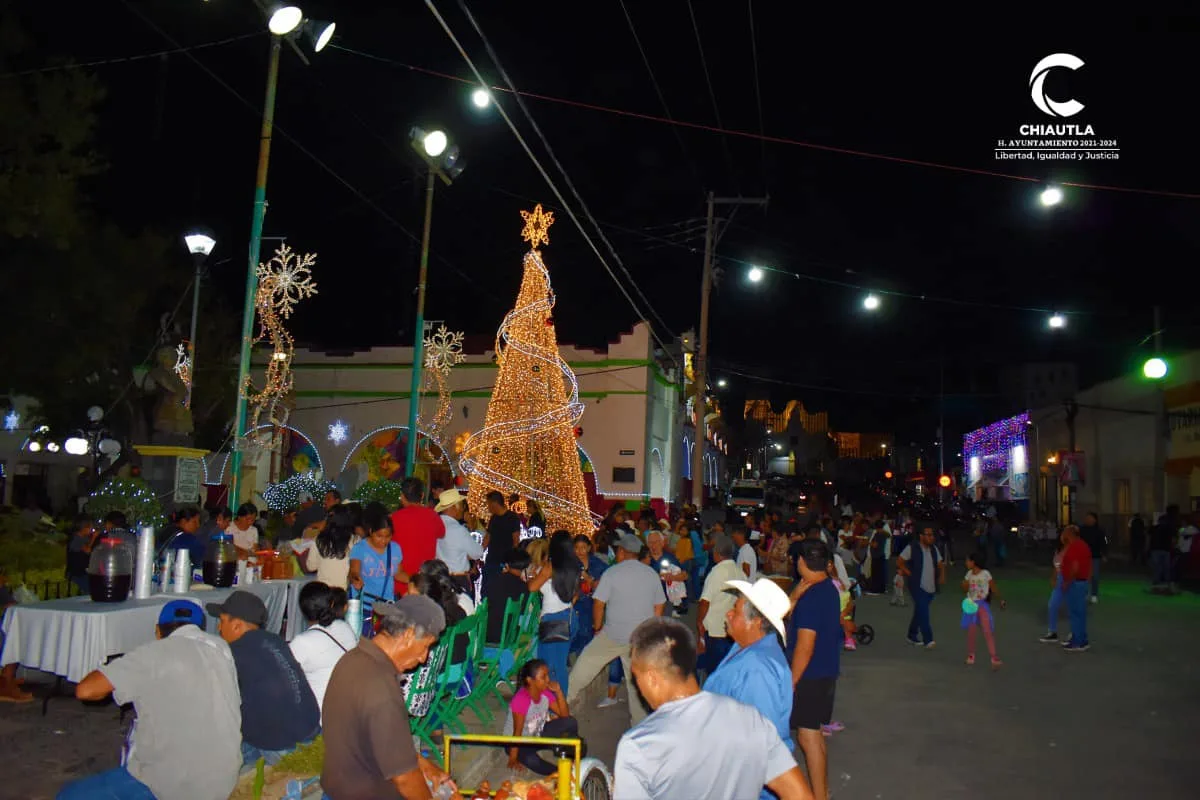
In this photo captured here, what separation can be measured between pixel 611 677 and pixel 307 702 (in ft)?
21.7

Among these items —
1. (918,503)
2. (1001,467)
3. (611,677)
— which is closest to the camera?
(611,677)

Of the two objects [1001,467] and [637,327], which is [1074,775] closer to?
[637,327]

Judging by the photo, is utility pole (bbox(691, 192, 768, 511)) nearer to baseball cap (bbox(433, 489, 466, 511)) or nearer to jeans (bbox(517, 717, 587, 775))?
baseball cap (bbox(433, 489, 466, 511))

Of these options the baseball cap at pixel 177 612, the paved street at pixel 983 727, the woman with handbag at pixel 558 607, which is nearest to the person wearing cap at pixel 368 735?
the baseball cap at pixel 177 612

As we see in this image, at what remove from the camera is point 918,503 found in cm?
5294

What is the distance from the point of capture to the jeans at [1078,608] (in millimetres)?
13883

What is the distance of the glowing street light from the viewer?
1600 centimetres

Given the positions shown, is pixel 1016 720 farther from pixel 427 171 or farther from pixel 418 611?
pixel 427 171

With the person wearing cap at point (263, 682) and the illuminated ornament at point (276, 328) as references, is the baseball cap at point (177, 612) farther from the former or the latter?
the illuminated ornament at point (276, 328)

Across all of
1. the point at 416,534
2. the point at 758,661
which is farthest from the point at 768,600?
the point at 416,534

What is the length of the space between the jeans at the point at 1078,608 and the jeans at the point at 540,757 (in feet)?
31.5

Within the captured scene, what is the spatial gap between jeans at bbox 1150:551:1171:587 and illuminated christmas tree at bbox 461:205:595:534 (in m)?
13.2

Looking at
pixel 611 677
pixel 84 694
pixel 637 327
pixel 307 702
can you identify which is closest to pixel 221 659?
pixel 84 694

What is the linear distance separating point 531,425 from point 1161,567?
1474cm
